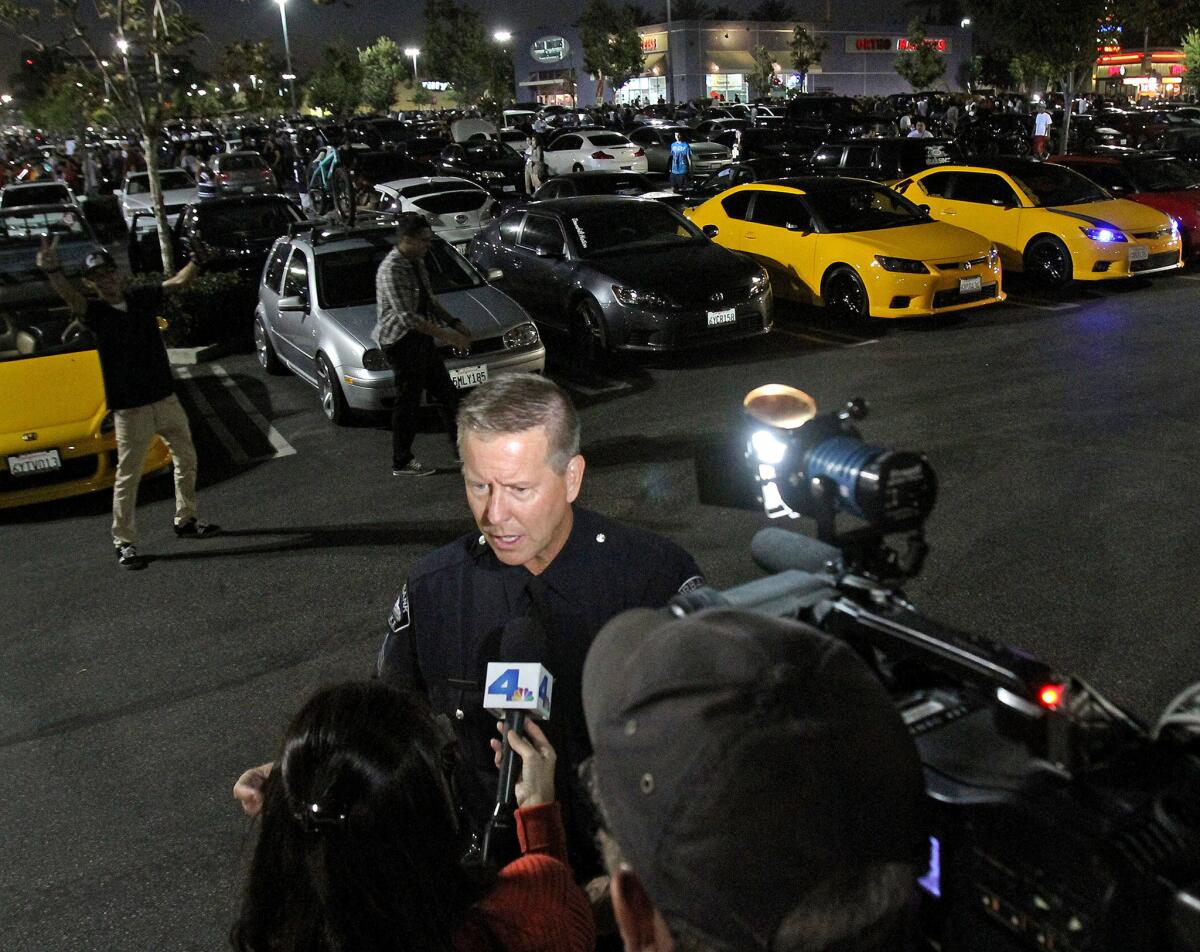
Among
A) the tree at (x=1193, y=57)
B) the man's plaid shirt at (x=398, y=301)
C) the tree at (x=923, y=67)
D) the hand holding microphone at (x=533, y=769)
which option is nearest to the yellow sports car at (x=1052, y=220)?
the man's plaid shirt at (x=398, y=301)

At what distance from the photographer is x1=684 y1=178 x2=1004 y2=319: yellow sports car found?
1152 centimetres

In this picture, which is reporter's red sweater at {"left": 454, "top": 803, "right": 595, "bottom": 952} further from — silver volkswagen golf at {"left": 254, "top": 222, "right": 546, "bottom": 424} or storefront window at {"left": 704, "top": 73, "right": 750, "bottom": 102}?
storefront window at {"left": 704, "top": 73, "right": 750, "bottom": 102}

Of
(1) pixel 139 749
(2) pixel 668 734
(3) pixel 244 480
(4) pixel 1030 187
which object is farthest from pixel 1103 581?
(4) pixel 1030 187

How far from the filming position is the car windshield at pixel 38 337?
8.26m

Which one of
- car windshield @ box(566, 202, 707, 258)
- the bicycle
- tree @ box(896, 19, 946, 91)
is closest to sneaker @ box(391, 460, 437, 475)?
car windshield @ box(566, 202, 707, 258)

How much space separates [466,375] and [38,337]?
3461 millimetres

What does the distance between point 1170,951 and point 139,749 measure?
442cm

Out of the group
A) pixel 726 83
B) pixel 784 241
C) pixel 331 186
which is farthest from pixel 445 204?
pixel 726 83

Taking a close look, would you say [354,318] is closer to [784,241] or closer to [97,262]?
[97,262]

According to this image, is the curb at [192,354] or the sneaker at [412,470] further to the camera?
the curb at [192,354]

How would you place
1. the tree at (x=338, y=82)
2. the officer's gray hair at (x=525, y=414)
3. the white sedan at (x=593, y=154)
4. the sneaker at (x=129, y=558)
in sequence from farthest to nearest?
the tree at (x=338, y=82) < the white sedan at (x=593, y=154) < the sneaker at (x=129, y=558) < the officer's gray hair at (x=525, y=414)

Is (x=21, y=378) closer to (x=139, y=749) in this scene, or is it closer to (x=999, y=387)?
(x=139, y=749)

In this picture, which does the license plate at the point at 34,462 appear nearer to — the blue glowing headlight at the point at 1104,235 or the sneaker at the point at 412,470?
the sneaker at the point at 412,470

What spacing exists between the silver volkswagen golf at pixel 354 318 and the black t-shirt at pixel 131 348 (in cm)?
242
